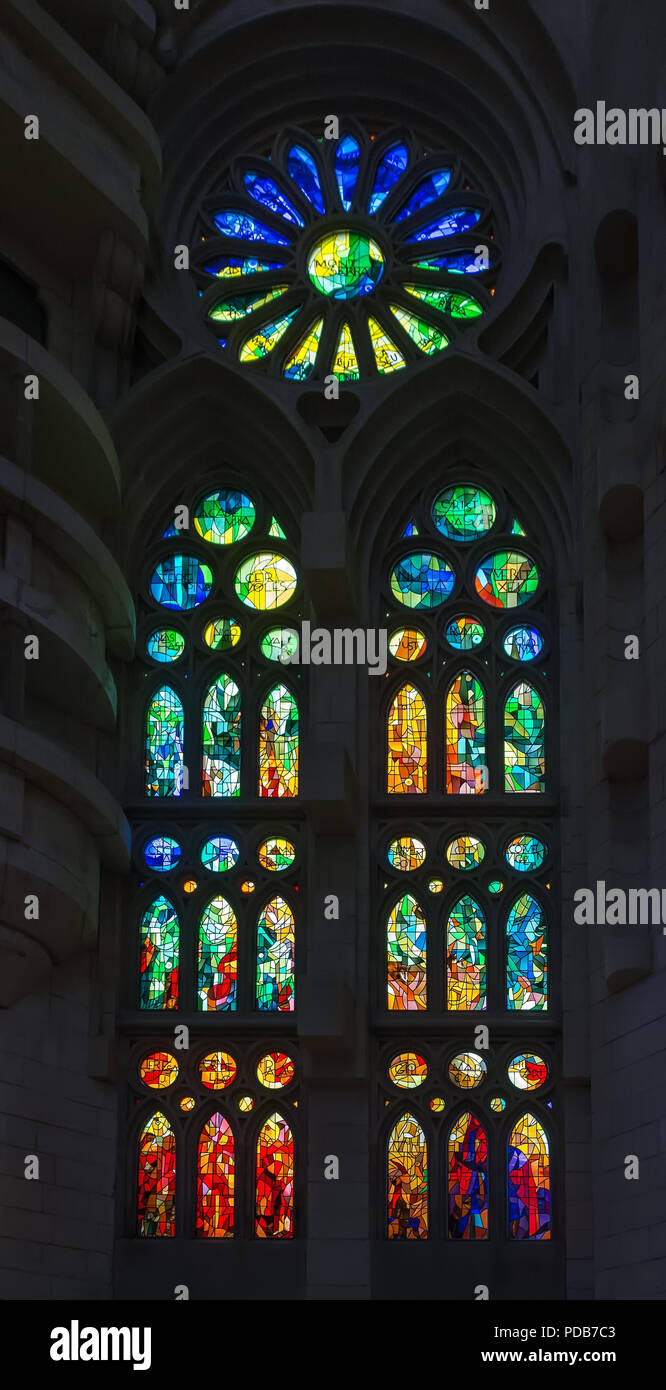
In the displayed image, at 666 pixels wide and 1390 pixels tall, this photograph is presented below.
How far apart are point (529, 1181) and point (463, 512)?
6.23 metres

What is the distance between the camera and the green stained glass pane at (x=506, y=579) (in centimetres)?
1967

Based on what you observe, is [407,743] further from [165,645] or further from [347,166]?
[347,166]

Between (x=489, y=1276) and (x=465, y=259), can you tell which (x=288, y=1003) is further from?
(x=465, y=259)

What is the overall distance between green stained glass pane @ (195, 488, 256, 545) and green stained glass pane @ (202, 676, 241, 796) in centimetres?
150

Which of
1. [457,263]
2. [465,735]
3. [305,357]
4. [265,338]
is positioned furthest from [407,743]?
[457,263]

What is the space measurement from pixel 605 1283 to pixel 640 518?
19.3 feet

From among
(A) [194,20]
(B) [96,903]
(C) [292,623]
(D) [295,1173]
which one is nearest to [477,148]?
(A) [194,20]

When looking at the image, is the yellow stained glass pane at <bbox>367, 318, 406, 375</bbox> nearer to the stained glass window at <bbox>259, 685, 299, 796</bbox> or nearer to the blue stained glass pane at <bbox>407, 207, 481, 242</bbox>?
the blue stained glass pane at <bbox>407, 207, 481, 242</bbox>

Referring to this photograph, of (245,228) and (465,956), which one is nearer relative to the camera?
(465,956)

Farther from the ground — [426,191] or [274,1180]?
[426,191]

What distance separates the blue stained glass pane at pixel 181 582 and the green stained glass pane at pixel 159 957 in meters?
2.86

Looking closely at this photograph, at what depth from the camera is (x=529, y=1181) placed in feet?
58.4

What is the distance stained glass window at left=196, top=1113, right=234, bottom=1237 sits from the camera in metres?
17.9

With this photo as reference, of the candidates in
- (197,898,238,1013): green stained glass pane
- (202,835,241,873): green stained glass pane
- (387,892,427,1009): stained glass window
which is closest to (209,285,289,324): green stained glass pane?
(202,835,241,873): green stained glass pane
